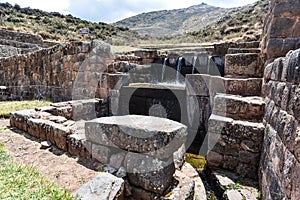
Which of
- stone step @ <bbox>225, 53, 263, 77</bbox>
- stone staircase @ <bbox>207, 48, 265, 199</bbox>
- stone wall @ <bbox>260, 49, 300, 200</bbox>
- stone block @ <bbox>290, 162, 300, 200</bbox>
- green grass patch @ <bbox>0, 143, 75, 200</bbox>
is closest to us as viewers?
stone block @ <bbox>290, 162, 300, 200</bbox>

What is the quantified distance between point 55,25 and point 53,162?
3499 centimetres

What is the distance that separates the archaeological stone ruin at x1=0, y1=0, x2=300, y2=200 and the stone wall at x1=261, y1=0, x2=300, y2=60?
0.01 metres

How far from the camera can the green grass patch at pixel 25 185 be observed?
6.70 feet

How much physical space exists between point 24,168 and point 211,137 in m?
2.76

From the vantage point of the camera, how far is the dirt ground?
252 centimetres

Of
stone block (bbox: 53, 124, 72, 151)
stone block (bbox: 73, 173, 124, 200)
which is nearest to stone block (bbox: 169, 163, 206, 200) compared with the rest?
stone block (bbox: 73, 173, 124, 200)

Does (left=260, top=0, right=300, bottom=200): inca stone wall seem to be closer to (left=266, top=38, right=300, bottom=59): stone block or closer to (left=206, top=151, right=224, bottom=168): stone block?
(left=266, top=38, right=300, bottom=59): stone block

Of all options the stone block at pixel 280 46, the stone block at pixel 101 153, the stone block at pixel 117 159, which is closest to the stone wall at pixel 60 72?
the stone block at pixel 101 153

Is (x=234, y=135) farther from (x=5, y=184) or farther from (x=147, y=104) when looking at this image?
(x=5, y=184)

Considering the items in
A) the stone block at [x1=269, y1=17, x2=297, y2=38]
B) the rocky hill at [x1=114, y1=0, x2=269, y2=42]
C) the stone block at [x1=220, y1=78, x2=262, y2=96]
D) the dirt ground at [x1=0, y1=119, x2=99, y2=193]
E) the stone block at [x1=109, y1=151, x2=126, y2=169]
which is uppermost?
the rocky hill at [x1=114, y1=0, x2=269, y2=42]

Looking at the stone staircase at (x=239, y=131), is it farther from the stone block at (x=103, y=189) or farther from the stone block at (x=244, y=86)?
the stone block at (x=103, y=189)

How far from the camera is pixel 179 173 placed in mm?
2639

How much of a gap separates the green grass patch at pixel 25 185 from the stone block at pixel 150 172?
0.73 meters

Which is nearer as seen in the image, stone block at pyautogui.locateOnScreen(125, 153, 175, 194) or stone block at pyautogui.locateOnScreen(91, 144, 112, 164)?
stone block at pyautogui.locateOnScreen(125, 153, 175, 194)
